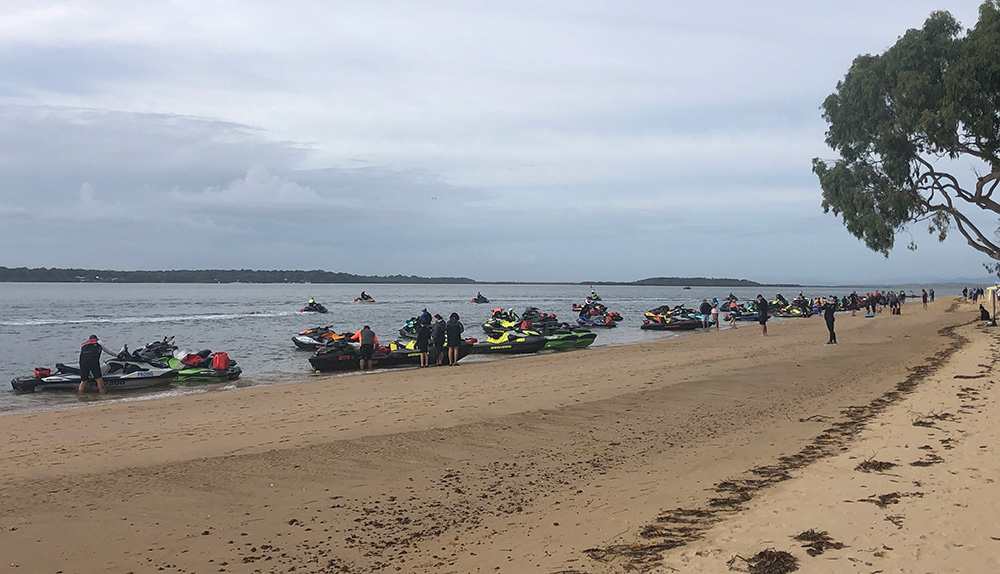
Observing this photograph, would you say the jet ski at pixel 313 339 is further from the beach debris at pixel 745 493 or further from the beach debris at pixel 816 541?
the beach debris at pixel 816 541

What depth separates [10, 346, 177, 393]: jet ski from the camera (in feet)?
58.3

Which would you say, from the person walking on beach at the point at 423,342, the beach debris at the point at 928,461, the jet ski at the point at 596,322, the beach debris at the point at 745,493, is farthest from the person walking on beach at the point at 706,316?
the beach debris at the point at 928,461

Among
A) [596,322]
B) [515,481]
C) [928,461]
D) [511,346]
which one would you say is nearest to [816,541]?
[928,461]

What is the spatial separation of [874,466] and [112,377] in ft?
58.5

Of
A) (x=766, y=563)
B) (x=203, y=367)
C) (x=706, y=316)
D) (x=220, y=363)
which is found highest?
(x=706, y=316)

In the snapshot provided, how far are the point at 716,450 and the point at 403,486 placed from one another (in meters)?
3.94

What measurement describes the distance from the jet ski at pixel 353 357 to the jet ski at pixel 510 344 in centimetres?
299

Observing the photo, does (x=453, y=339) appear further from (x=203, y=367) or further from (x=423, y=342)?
(x=203, y=367)

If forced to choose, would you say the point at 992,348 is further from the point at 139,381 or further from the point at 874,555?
the point at 139,381

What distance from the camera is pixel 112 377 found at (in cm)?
1814

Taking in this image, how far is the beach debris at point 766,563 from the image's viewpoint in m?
4.45

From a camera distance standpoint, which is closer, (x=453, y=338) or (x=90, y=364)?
(x=90, y=364)

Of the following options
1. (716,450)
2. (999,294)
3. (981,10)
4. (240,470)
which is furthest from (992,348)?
(999,294)

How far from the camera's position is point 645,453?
8547 mm
